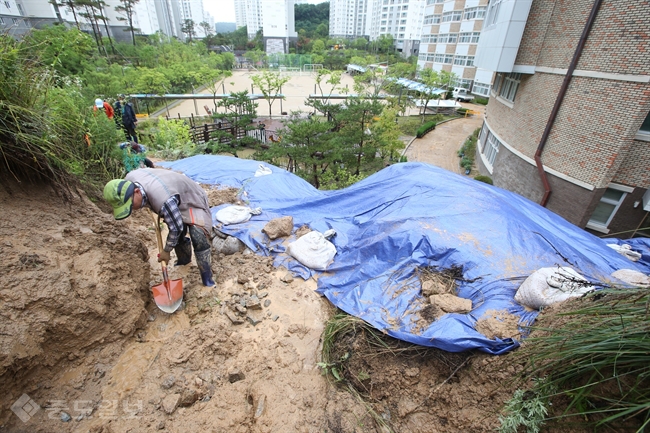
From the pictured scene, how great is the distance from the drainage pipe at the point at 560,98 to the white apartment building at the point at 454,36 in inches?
854

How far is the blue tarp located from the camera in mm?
3012

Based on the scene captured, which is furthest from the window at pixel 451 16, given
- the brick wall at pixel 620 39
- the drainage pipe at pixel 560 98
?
the brick wall at pixel 620 39

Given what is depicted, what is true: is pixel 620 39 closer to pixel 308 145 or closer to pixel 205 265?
pixel 308 145

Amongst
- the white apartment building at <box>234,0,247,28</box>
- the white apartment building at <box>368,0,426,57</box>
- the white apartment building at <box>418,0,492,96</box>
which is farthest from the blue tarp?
the white apartment building at <box>234,0,247,28</box>

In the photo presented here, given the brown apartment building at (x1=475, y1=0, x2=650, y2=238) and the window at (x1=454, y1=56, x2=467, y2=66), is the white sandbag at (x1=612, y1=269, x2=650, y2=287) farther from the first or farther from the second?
the window at (x1=454, y1=56, x2=467, y2=66)

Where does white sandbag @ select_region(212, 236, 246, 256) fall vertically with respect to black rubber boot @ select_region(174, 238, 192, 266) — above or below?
below

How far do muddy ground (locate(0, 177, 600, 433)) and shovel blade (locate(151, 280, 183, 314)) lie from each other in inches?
3.6

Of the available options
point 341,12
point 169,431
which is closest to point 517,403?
point 169,431

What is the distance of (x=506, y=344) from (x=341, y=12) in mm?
99444

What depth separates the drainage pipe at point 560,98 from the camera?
6.70 metres

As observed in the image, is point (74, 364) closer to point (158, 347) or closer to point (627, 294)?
point (158, 347)

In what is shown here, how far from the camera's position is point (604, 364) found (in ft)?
5.23

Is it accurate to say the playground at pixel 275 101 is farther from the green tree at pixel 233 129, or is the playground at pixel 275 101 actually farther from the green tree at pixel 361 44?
the green tree at pixel 361 44

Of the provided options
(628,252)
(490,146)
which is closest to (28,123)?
(628,252)
